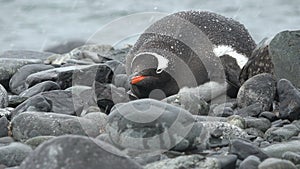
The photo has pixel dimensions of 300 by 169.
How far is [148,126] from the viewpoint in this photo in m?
3.34

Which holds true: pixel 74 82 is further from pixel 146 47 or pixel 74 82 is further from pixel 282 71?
pixel 282 71

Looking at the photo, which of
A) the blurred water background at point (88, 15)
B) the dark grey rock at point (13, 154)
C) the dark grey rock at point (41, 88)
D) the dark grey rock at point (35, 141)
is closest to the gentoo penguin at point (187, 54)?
the dark grey rock at point (41, 88)

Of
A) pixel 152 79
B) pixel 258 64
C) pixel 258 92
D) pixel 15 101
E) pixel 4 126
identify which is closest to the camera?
pixel 4 126

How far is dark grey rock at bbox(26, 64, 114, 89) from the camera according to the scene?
17.4 ft

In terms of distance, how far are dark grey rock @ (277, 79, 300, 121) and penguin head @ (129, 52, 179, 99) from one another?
879 mm

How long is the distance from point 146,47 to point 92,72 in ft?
1.70

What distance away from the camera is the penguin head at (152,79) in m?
4.82

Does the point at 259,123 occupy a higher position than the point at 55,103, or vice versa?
the point at 259,123

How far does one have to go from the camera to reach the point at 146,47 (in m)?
5.32

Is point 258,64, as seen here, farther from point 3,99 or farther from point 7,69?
point 7,69

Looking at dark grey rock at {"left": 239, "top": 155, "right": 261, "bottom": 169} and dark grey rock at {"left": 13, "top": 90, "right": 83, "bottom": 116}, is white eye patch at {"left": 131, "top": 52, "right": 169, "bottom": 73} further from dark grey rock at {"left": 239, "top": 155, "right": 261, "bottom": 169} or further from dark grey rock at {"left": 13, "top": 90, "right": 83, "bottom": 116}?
dark grey rock at {"left": 239, "top": 155, "right": 261, "bottom": 169}

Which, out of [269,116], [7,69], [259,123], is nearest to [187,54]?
[269,116]

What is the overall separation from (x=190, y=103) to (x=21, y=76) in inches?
88.2

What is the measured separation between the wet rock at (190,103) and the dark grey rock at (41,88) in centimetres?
126
